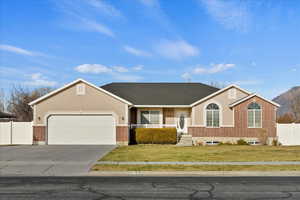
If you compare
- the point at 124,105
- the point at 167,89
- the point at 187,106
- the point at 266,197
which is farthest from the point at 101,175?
the point at 167,89

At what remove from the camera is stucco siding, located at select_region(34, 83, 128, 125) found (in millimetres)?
23391

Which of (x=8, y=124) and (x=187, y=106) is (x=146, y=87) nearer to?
(x=187, y=106)

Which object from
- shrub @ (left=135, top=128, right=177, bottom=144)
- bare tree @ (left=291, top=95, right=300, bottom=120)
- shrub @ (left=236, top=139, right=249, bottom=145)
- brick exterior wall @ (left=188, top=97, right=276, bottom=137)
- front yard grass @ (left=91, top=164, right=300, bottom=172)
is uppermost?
bare tree @ (left=291, top=95, right=300, bottom=120)

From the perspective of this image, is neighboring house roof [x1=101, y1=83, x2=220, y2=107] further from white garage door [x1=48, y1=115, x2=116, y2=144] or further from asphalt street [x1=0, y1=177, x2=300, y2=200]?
asphalt street [x1=0, y1=177, x2=300, y2=200]

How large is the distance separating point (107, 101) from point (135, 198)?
16650mm

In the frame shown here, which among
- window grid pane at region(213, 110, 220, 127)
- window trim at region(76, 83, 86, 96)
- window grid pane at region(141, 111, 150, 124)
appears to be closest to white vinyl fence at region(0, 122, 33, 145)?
window trim at region(76, 83, 86, 96)

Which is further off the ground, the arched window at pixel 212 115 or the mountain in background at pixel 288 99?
the mountain in background at pixel 288 99

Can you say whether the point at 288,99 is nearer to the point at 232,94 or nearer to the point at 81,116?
the point at 232,94

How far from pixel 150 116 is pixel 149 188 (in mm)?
18531

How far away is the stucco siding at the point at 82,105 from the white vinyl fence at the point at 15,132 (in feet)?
4.47

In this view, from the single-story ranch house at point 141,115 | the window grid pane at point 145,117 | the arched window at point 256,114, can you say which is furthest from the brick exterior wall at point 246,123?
the window grid pane at point 145,117

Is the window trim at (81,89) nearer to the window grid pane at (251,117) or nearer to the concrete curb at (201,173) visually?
the concrete curb at (201,173)

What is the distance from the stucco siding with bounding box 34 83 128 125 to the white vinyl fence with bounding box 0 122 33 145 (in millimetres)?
1361

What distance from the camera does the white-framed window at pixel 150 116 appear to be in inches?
1060
